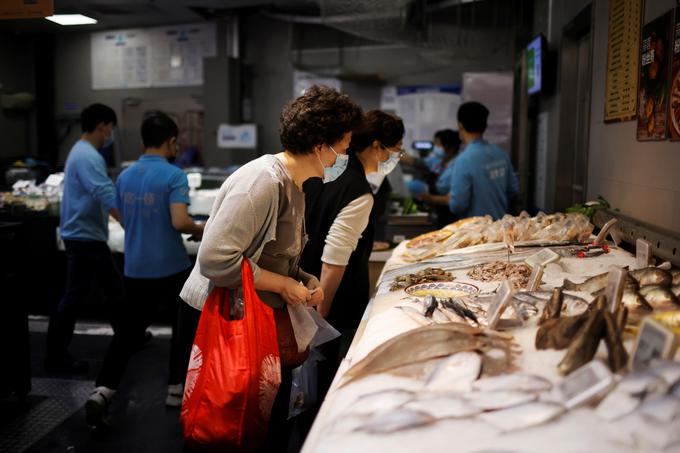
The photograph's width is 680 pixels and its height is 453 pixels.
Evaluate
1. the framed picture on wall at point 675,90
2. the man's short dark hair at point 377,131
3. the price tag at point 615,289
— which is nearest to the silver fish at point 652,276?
the price tag at point 615,289

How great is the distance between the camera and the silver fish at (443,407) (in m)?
1.16

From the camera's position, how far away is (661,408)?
1.07 m

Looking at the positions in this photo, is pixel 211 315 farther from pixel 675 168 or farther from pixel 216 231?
pixel 675 168

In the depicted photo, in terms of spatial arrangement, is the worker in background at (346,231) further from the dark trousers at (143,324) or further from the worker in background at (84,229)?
the worker in background at (84,229)

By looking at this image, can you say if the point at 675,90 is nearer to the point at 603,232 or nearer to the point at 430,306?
the point at 603,232

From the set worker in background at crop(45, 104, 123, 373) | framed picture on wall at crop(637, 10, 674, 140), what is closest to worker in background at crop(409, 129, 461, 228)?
framed picture on wall at crop(637, 10, 674, 140)

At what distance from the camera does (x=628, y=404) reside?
110 cm

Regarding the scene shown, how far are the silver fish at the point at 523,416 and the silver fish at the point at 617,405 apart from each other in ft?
0.24

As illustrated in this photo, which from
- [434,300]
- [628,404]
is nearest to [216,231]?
[434,300]

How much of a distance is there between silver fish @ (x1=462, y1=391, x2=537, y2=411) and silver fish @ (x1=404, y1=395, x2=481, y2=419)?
17mm

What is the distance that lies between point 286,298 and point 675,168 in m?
1.73

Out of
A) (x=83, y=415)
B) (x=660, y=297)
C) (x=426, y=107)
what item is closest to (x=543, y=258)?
(x=660, y=297)

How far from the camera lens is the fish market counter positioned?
41.3 inches

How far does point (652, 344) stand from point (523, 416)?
30cm
